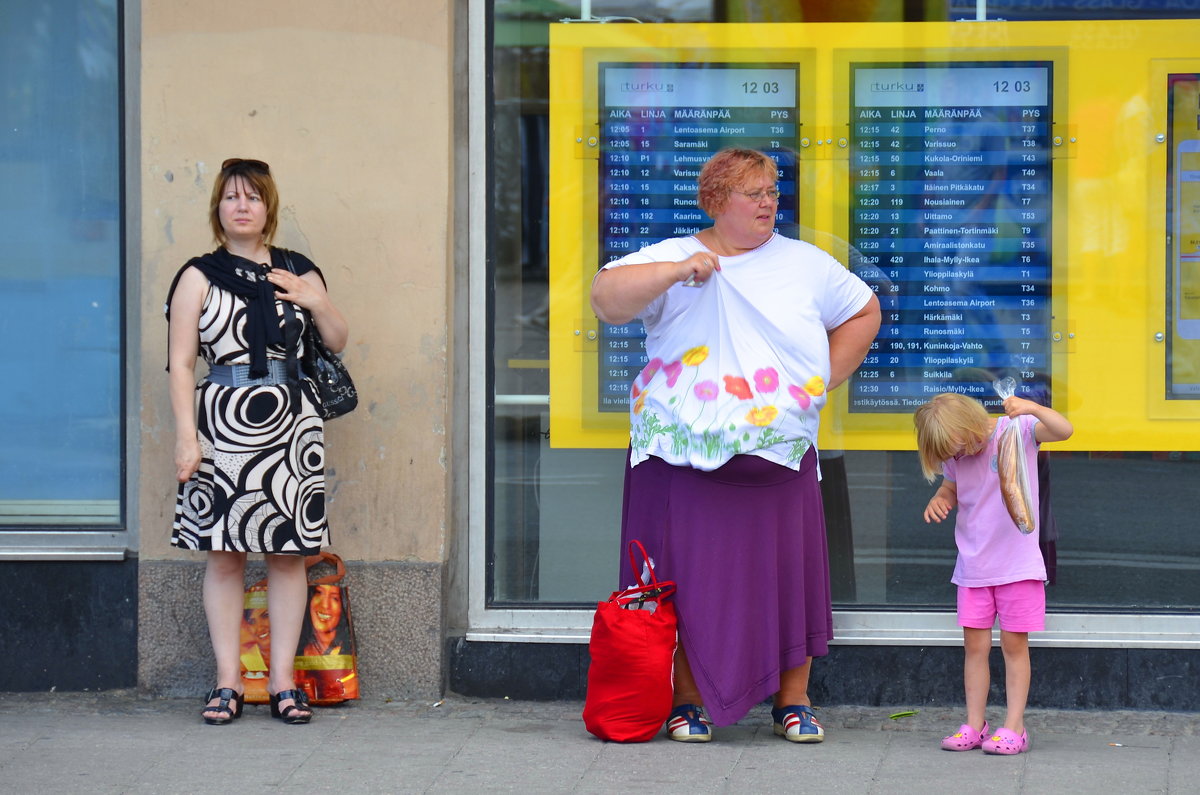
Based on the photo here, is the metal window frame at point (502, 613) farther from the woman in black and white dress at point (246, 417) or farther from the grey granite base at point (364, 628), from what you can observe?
the woman in black and white dress at point (246, 417)

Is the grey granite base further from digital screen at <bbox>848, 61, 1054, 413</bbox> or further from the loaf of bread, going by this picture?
the loaf of bread

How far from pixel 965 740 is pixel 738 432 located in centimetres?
Result: 121

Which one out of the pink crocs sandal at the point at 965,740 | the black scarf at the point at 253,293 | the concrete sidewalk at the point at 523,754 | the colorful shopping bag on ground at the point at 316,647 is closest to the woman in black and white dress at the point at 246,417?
the black scarf at the point at 253,293

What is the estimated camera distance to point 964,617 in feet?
16.3

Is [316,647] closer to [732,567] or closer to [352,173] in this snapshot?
[732,567]

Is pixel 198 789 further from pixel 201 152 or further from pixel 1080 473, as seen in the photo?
pixel 1080 473

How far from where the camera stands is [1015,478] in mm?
4801

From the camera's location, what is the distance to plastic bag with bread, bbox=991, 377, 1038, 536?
4.79 meters

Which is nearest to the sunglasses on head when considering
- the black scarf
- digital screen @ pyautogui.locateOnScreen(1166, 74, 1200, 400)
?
the black scarf

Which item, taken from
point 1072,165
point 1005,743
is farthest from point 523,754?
point 1072,165

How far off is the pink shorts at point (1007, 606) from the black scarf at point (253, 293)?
7.61 ft

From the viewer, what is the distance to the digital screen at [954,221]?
581 cm

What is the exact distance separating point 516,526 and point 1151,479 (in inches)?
91.0

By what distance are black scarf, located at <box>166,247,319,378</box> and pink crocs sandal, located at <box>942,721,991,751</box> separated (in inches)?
96.7
